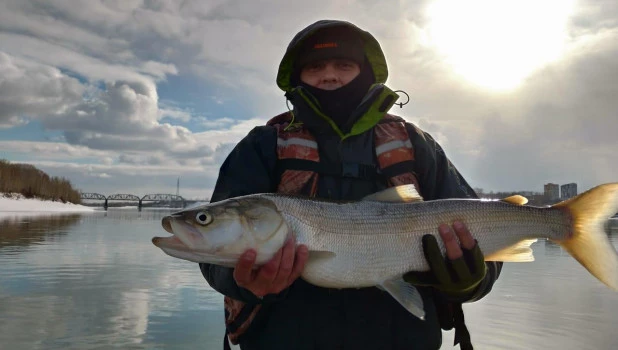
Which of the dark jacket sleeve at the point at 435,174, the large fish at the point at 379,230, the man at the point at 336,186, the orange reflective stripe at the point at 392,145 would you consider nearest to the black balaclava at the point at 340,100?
the man at the point at 336,186

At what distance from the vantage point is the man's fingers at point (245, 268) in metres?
2.98

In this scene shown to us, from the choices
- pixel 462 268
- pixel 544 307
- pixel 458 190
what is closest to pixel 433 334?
pixel 462 268

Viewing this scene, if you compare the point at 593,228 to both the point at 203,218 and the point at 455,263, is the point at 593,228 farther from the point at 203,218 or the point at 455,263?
the point at 203,218

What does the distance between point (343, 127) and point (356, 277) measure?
1233 mm

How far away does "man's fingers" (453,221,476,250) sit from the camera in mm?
3205

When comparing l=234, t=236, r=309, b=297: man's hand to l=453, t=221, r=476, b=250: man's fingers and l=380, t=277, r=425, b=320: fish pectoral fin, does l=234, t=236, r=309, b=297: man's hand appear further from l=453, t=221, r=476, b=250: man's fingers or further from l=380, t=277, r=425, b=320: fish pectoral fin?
l=453, t=221, r=476, b=250: man's fingers

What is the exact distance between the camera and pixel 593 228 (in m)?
3.48

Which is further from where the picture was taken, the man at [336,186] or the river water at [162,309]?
the river water at [162,309]

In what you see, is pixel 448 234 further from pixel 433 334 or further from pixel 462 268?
pixel 433 334

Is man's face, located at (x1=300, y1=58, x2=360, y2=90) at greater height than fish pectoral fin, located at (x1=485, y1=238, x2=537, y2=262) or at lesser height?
greater

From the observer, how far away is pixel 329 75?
4.05 metres

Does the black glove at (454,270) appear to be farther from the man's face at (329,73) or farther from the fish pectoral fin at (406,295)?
the man's face at (329,73)

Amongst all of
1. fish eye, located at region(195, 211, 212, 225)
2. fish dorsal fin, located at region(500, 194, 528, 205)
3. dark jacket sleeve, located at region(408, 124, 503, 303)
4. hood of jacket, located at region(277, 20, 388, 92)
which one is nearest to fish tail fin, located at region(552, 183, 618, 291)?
fish dorsal fin, located at region(500, 194, 528, 205)

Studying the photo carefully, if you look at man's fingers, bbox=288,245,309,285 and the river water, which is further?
the river water
